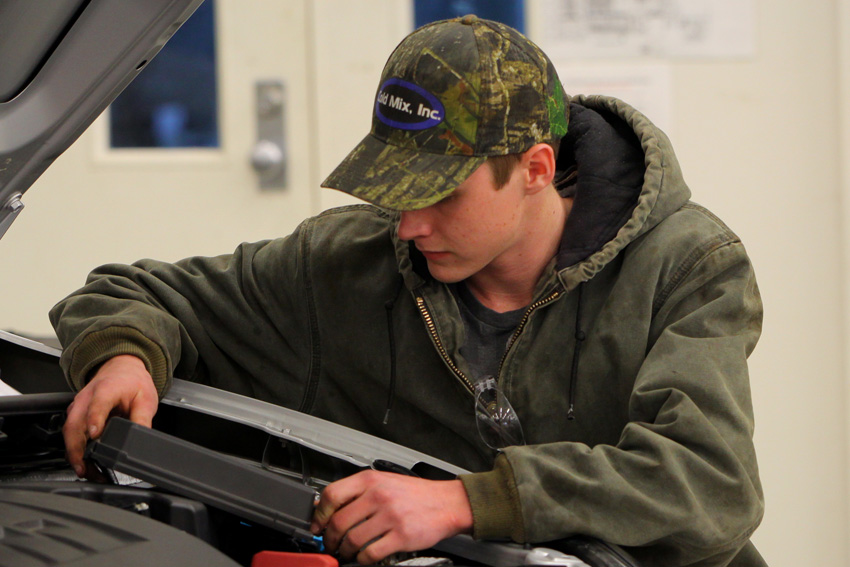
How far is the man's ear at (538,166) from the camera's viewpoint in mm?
1101

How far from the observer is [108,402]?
1.00m

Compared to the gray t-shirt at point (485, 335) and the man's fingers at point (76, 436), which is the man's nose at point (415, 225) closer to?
the gray t-shirt at point (485, 335)

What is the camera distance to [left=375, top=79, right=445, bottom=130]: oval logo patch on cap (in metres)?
1.04

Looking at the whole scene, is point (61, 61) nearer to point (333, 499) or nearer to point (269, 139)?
point (333, 499)

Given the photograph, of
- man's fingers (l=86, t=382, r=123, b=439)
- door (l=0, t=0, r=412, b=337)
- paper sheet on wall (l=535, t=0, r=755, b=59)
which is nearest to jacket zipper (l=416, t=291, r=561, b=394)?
man's fingers (l=86, t=382, r=123, b=439)

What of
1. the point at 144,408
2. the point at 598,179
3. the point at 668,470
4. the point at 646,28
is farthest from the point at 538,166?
the point at 646,28

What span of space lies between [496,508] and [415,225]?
357 mm

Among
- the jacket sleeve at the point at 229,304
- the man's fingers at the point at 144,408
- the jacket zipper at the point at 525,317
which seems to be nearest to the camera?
the man's fingers at the point at 144,408

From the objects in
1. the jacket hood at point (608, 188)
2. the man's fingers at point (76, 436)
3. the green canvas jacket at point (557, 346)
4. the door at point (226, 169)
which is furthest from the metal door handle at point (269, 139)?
the man's fingers at point (76, 436)

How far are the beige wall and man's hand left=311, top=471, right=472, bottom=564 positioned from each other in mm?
1499

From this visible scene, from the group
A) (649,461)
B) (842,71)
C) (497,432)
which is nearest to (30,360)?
(497,432)

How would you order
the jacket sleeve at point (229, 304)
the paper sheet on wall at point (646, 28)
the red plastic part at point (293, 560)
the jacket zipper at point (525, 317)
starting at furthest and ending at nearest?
the paper sheet on wall at point (646, 28), the jacket sleeve at point (229, 304), the jacket zipper at point (525, 317), the red plastic part at point (293, 560)

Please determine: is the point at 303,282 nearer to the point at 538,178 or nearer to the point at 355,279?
the point at 355,279

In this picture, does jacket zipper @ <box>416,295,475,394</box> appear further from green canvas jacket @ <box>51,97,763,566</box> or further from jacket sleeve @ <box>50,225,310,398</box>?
jacket sleeve @ <box>50,225,310,398</box>
